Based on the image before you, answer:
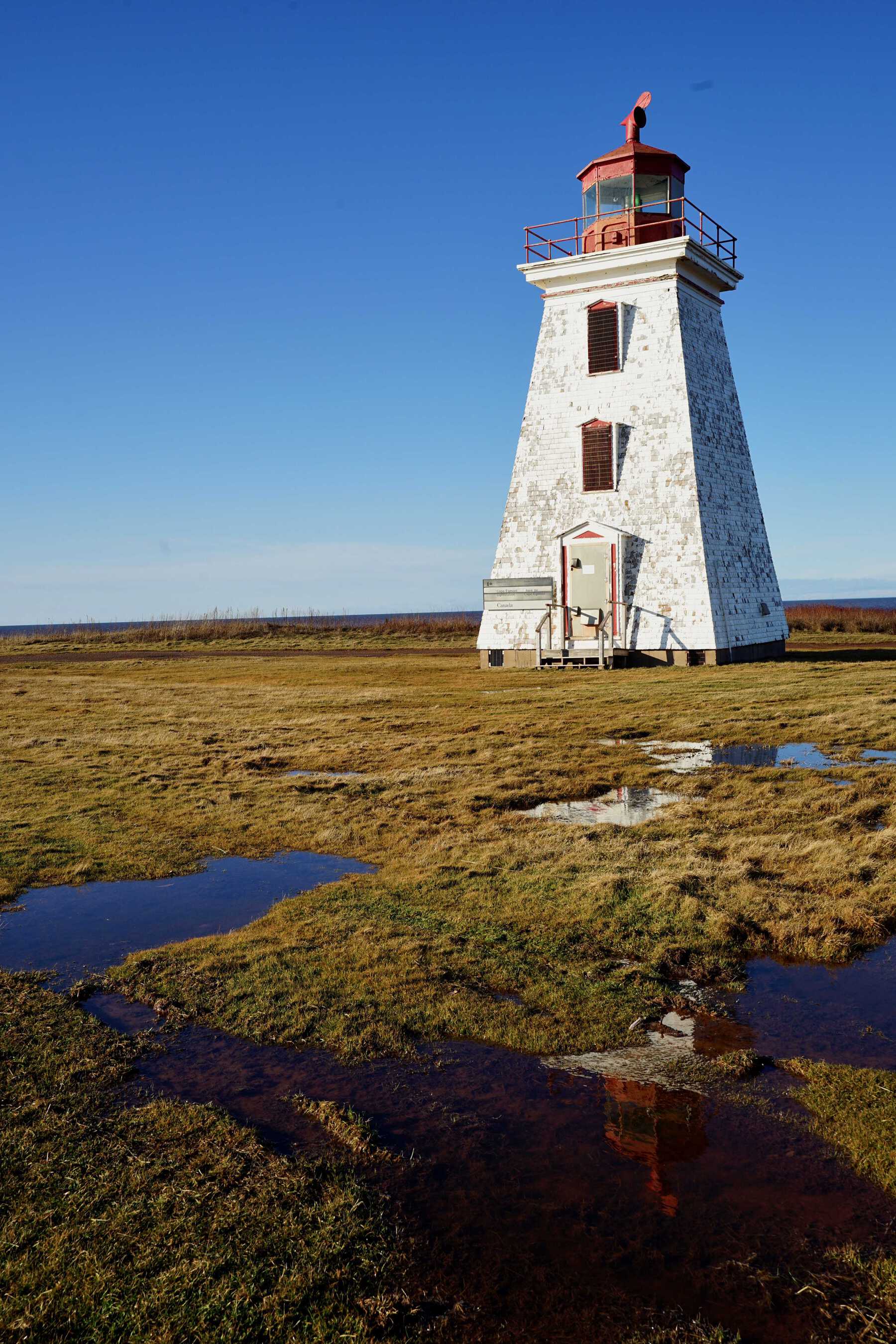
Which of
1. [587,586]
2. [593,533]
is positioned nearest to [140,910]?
[587,586]

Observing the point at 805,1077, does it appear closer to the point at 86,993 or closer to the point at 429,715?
the point at 86,993

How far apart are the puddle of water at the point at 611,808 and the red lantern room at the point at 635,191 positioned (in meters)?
21.8

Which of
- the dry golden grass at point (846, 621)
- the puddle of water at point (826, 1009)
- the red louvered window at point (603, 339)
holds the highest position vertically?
the red louvered window at point (603, 339)

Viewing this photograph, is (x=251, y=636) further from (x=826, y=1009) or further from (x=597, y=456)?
(x=826, y=1009)

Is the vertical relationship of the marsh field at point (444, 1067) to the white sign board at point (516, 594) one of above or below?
below

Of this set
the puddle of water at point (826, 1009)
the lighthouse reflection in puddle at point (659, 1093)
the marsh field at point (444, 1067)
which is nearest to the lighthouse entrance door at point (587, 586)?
the marsh field at point (444, 1067)

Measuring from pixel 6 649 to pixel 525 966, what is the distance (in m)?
56.9

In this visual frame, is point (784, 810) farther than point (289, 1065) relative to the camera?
Yes

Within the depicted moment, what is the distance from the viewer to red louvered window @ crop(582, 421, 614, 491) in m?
28.4

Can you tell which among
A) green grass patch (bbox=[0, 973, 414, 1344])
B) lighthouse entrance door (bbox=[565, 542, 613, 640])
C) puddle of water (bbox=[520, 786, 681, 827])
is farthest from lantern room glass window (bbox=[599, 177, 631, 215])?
green grass patch (bbox=[0, 973, 414, 1344])

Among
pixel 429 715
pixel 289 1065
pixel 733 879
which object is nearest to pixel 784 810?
pixel 733 879

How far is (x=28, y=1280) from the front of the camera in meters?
3.71

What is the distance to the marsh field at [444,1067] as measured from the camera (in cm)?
370

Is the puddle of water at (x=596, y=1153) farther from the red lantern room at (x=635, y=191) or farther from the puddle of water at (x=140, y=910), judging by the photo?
the red lantern room at (x=635, y=191)
